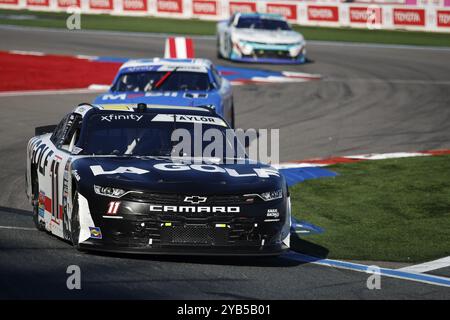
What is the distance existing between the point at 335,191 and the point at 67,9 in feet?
117

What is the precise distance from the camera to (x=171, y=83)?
54.1 feet

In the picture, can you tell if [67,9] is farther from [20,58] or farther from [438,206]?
[438,206]

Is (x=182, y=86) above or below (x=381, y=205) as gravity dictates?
above

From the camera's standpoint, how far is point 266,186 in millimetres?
8836

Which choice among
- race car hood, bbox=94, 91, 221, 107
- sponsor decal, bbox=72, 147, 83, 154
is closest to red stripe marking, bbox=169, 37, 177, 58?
race car hood, bbox=94, 91, 221, 107

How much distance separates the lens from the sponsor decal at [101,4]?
46.7 m

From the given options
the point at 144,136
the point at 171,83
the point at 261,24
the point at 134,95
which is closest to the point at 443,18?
the point at 261,24

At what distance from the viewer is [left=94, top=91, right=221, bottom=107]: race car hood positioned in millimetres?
15344

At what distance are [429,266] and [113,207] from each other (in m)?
2.86

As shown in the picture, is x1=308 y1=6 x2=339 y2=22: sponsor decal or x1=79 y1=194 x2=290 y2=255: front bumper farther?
x1=308 y1=6 x2=339 y2=22: sponsor decal

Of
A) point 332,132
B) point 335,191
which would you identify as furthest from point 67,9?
point 335,191

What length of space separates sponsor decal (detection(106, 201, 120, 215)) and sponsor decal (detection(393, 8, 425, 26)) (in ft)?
115

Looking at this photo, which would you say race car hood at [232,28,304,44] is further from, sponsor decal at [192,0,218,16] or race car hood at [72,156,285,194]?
race car hood at [72,156,285,194]

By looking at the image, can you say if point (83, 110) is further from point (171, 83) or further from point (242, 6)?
point (242, 6)
